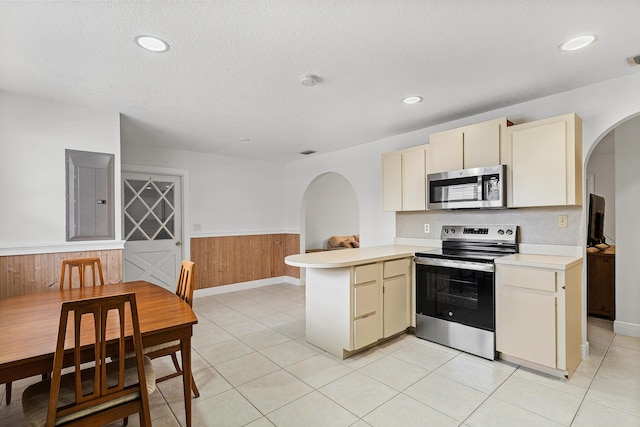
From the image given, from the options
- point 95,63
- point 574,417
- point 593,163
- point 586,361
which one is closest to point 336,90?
point 95,63

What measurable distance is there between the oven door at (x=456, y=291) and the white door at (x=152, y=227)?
12.4 ft

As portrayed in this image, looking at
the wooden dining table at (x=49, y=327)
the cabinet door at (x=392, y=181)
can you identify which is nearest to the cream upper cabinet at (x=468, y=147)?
the cabinet door at (x=392, y=181)

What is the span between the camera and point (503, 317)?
8.80 feet

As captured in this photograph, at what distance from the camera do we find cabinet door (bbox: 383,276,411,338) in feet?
10.2

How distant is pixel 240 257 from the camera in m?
5.70

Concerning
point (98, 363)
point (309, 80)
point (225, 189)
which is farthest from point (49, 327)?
point (225, 189)

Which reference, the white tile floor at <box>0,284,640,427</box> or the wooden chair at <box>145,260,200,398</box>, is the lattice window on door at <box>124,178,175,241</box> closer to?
the white tile floor at <box>0,284,640,427</box>

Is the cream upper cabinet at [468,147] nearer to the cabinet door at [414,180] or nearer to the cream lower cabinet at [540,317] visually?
the cabinet door at [414,180]

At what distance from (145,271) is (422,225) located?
4.05 m

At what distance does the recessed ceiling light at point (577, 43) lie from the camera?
203 centimetres

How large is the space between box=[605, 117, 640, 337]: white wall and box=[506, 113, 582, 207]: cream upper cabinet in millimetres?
1140

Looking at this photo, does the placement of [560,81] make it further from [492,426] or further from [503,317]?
[492,426]

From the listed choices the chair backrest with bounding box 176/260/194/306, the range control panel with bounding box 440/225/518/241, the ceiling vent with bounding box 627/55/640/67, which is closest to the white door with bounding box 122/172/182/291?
the chair backrest with bounding box 176/260/194/306

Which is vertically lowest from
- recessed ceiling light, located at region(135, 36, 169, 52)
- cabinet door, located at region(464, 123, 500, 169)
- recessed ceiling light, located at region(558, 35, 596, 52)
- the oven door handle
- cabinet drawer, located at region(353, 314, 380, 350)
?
cabinet drawer, located at region(353, 314, 380, 350)
